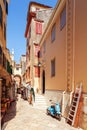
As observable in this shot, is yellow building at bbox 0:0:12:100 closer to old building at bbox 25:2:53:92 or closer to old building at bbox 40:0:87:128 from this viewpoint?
old building at bbox 40:0:87:128

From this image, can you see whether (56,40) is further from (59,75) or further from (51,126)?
(51,126)

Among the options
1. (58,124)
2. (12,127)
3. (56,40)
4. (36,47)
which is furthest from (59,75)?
(36,47)

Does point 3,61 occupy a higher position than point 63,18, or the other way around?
point 63,18

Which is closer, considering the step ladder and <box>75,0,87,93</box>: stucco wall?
<box>75,0,87,93</box>: stucco wall

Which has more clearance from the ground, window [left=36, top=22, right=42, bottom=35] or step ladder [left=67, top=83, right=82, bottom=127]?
window [left=36, top=22, right=42, bottom=35]

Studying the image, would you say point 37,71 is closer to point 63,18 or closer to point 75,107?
point 63,18

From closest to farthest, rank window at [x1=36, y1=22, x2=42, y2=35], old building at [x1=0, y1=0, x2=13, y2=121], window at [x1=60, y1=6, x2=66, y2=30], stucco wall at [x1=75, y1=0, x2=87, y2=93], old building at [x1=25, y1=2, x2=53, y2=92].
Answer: stucco wall at [x1=75, y1=0, x2=87, y2=93] → old building at [x1=0, y1=0, x2=13, y2=121] → window at [x1=60, y1=6, x2=66, y2=30] → old building at [x1=25, y1=2, x2=53, y2=92] → window at [x1=36, y1=22, x2=42, y2=35]

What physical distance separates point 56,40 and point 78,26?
17.9ft

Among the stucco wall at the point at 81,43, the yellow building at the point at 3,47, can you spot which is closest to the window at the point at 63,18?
the stucco wall at the point at 81,43

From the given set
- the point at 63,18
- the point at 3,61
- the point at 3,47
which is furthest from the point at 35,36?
the point at 63,18

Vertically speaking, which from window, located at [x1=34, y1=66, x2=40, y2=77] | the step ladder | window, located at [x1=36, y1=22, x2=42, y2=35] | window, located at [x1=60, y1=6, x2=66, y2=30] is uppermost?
window, located at [x1=36, y1=22, x2=42, y2=35]

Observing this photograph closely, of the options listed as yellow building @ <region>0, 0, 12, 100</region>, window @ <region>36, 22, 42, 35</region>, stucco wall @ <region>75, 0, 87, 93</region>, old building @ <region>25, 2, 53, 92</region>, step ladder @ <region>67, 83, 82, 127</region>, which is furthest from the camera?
window @ <region>36, 22, 42, 35</region>

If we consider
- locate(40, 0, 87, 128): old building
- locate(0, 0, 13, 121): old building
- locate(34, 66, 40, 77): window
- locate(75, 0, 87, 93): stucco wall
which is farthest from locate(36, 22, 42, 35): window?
locate(75, 0, 87, 93): stucco wall

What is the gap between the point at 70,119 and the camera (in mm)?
11523
